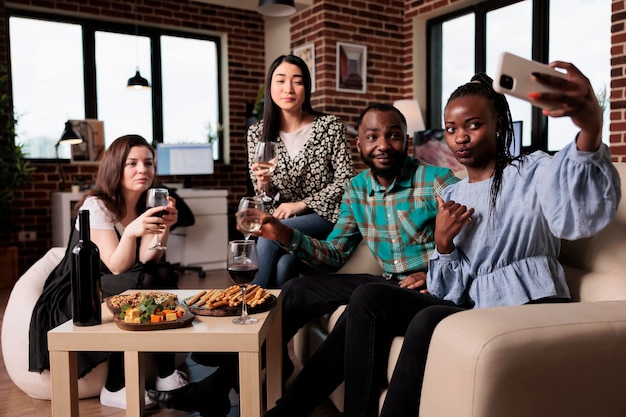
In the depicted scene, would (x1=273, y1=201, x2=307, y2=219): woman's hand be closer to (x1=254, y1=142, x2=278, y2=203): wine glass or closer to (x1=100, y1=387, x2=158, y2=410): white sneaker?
(x1=254, y1=142, x2=278, y2=203): wine glass

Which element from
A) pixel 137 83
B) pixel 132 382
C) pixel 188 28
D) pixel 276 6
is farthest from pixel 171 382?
pixel 188 28

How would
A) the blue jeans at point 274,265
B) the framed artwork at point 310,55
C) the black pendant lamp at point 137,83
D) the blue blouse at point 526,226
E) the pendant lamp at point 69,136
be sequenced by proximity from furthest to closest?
1. the black pendant lamp at point 137,83
2. the framed artwork at point 310,55
3. the pendant lamp at point 69,136
4. the blue jeans at point 274,265
5. the blue blouse at point 526,226

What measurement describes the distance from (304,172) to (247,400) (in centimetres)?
123

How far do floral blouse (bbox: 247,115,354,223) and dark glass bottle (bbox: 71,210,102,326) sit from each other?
1.02 metres

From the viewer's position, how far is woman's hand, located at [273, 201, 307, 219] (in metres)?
2.32

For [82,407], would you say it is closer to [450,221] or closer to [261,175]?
[261,175]

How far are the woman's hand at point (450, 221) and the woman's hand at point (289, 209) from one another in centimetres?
90

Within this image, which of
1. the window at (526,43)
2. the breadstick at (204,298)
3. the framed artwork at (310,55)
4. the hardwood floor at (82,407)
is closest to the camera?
the breadstick at (204,298)

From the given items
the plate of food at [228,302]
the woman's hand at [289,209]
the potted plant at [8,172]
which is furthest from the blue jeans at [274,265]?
the potted plant at [8,172]

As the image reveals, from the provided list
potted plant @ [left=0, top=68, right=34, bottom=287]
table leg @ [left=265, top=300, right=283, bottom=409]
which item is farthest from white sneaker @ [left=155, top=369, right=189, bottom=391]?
potted plant @ [left=0, top=68, right=34, bottom=287]

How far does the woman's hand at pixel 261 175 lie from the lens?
6.77ft

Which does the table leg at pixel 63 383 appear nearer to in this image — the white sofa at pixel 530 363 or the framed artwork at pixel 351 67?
the white sofa at pixel 530 363

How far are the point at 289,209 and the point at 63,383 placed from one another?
1130 mm

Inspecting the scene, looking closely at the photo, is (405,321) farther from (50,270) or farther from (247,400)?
(50,270)
